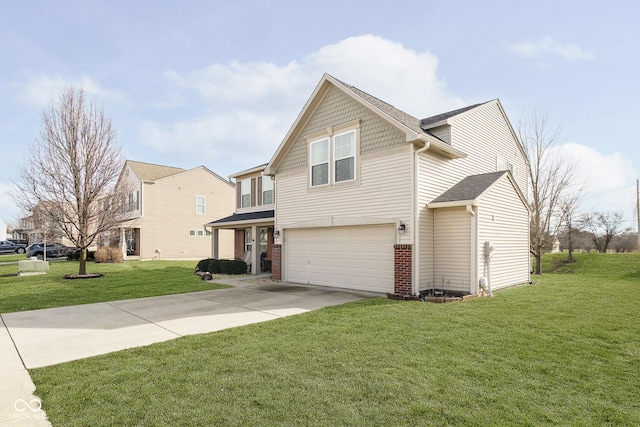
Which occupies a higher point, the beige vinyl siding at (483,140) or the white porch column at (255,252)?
the beige vinyl siding at (483,140)

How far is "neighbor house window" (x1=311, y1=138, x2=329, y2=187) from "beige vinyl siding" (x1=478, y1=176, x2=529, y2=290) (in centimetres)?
537

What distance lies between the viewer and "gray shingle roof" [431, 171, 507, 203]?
420 inches

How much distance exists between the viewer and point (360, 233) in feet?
39.1

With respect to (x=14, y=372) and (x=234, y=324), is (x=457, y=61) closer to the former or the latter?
(x=234, y=324)

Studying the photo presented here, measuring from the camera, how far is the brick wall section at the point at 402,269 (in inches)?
403

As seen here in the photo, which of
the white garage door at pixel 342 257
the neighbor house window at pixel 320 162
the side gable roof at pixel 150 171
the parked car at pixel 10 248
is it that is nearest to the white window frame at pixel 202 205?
the side gable roof at pixel 150 171

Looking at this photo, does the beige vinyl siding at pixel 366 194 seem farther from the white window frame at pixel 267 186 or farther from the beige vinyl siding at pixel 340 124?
the white window frame at pixel 267 186

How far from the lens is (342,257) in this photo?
12.5 metres

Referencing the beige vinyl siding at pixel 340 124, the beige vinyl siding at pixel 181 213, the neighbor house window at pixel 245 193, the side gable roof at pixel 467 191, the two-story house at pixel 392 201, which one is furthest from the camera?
the beige vinyl siding at pixel 181 213

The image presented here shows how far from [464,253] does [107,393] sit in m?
9.48

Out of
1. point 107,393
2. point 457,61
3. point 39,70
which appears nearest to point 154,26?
point 39,70

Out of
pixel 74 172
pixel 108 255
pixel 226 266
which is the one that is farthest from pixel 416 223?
pixel 108 255

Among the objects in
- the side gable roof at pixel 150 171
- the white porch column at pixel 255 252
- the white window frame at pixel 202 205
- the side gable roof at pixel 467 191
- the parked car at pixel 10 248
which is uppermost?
the side gable roof at pixel 150 171

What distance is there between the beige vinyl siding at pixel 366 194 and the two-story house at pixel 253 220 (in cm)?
278
